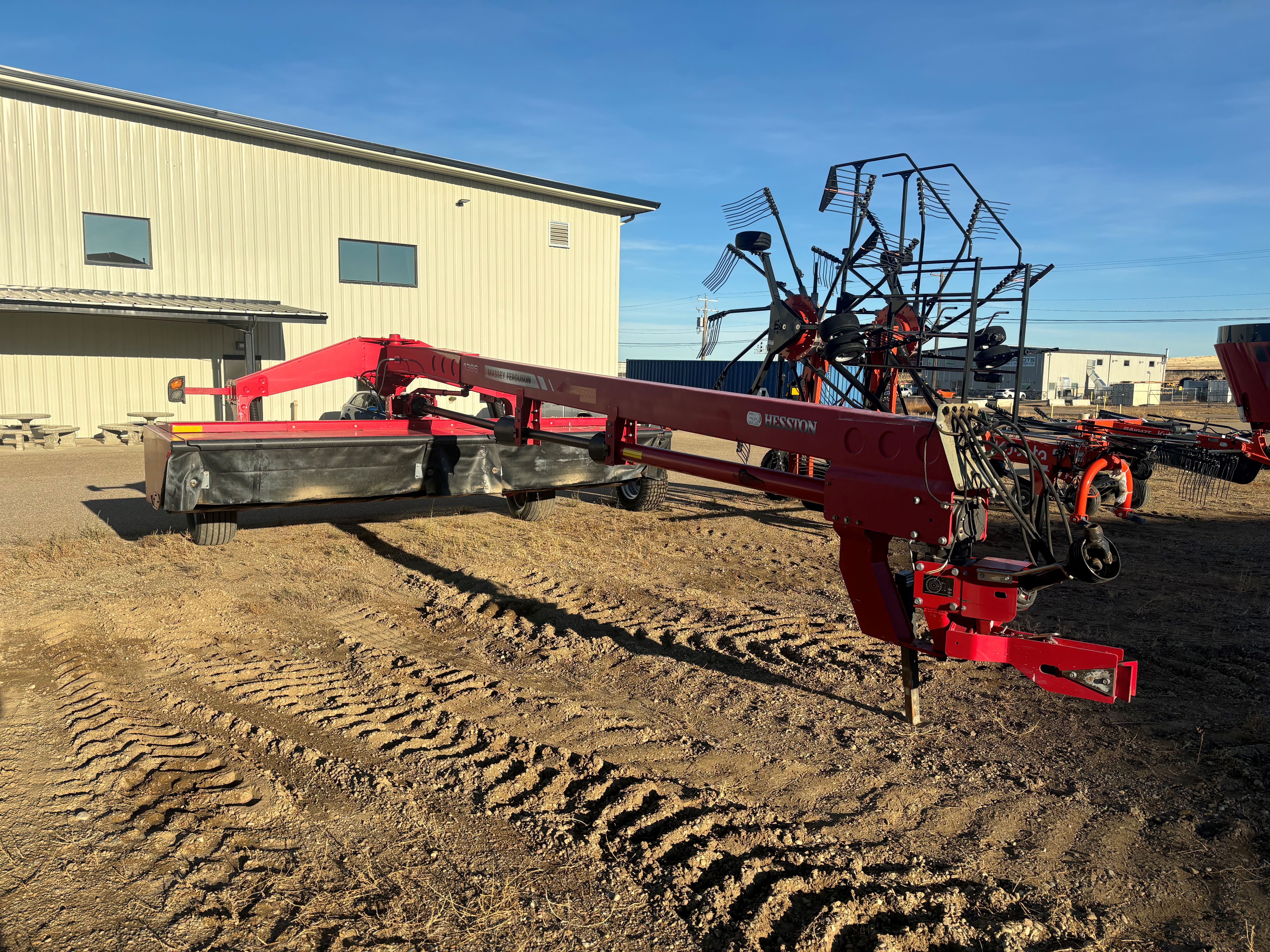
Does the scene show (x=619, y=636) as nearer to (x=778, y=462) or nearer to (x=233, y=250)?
(x=778, y=462)

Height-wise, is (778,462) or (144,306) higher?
(144,306)

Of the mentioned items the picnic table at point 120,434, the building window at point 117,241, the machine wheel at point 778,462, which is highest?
the building window at point 117,241

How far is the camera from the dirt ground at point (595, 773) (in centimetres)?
259

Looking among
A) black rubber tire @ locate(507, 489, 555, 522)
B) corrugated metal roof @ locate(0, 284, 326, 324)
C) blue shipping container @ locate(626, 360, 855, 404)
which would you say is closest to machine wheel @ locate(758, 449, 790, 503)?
black rubber tire @ locate(507, 489, 555, 522)

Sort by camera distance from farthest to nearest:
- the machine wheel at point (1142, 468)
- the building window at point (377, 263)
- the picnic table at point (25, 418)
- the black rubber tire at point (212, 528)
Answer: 1. the building window at point (377, 263)
2. the picnic table at point (25, 418)
3. the machine wheel at point (1142, 468)
4. the black rubber tire at point (212, 528)

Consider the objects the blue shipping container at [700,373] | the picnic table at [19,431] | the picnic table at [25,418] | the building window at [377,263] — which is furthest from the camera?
the blue shipping container at [700,373]

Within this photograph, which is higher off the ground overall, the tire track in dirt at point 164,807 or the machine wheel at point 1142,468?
the machine wheel at point 1142,468

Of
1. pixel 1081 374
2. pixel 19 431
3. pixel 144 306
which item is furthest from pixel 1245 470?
pixel 1081 374

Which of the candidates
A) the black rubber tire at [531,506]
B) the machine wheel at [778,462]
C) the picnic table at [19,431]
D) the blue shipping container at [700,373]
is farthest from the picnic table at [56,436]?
the blue shipping container at [700,373]

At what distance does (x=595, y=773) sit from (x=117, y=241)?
16480 mm

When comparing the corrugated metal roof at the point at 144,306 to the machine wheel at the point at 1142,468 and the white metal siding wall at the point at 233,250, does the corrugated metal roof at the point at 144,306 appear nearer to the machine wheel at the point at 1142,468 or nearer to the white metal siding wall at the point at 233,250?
the white metal siding wall at the point at 233,250

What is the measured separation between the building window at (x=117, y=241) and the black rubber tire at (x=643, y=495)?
11.9 meters

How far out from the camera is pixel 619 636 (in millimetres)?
5336

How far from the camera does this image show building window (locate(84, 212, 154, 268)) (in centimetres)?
1565
